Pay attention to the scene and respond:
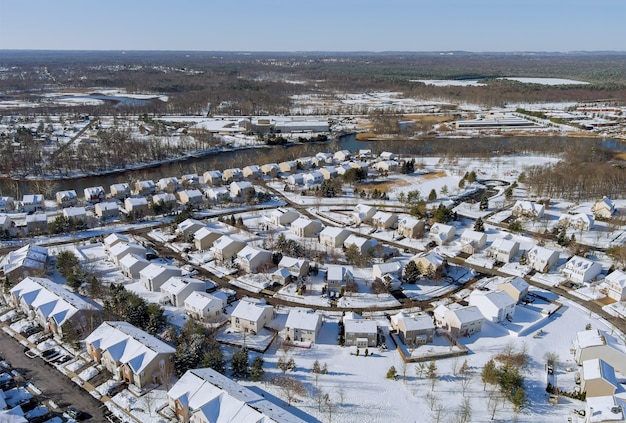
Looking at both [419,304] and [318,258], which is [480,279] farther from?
[318,258]

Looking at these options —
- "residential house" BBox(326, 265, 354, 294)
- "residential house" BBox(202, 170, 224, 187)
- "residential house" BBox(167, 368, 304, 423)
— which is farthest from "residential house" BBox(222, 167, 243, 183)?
"residential house" BBox(167, 368, 304, 423)

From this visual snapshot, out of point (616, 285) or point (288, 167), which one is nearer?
point (616, 285)

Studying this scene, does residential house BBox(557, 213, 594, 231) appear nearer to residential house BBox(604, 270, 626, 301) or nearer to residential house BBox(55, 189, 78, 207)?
residential house BBox(604, 270, 626, 301)

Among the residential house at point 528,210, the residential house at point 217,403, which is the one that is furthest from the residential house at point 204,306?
the residential house at point 528,210

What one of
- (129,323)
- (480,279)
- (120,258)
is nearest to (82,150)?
(120,258)

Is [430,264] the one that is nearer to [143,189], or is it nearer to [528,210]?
[528,210]

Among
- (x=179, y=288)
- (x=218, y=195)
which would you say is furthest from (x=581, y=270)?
(x=218, y=195)
